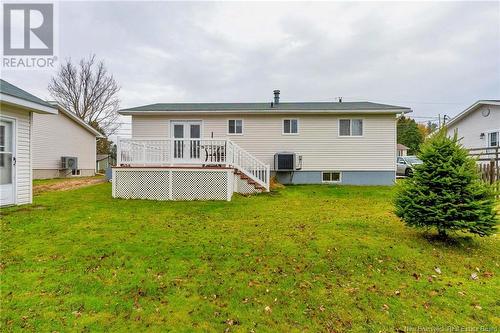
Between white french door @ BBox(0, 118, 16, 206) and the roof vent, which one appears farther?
the roof vent

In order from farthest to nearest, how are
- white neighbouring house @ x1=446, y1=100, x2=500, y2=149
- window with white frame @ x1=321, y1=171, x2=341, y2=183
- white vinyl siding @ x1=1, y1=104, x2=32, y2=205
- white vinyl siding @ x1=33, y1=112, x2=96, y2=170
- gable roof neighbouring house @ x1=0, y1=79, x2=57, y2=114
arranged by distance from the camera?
white vinyl siding @ x1=33, y1=112, x2=96, y2=170
white neighbouring house @ x1=446, y1=100, x2=500, y2=149
window with white frame @ x1=321, y1=171, x2=341, y2=183
white vinyl siding @ x1=1, y1=104, x2=32, y2=205
gable roof neighbouring house @ x1=0, y1=79, x2=57, y2=114

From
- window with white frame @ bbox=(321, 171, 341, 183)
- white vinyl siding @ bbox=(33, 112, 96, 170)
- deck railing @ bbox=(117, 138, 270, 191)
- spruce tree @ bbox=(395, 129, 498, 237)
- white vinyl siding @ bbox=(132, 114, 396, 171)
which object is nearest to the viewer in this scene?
spruce tree @ bbox=(395, 129, 498, 237)

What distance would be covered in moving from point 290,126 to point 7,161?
10356mm

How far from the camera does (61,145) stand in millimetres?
16781

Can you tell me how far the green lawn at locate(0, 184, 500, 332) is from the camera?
8.25 ft

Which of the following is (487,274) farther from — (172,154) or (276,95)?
(276,95)

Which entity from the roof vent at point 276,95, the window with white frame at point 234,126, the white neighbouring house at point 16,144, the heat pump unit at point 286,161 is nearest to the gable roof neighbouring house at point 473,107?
the roof vent at point 276,95

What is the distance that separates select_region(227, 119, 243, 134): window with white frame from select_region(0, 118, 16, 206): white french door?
8.09 metres

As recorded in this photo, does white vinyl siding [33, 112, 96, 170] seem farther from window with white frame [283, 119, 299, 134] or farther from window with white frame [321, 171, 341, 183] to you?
window with white frame [321, 171, 341, 183]

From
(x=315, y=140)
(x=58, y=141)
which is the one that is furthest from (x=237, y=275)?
(x=58, y=141)

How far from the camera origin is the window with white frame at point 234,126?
13070 millimetres

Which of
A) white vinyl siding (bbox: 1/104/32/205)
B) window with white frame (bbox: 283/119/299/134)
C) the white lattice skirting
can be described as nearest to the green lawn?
white vinyl siding (bbox: 1/104/32/205)

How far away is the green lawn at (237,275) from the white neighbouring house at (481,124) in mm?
14058

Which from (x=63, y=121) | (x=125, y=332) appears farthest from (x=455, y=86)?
(x=63, y=121)
